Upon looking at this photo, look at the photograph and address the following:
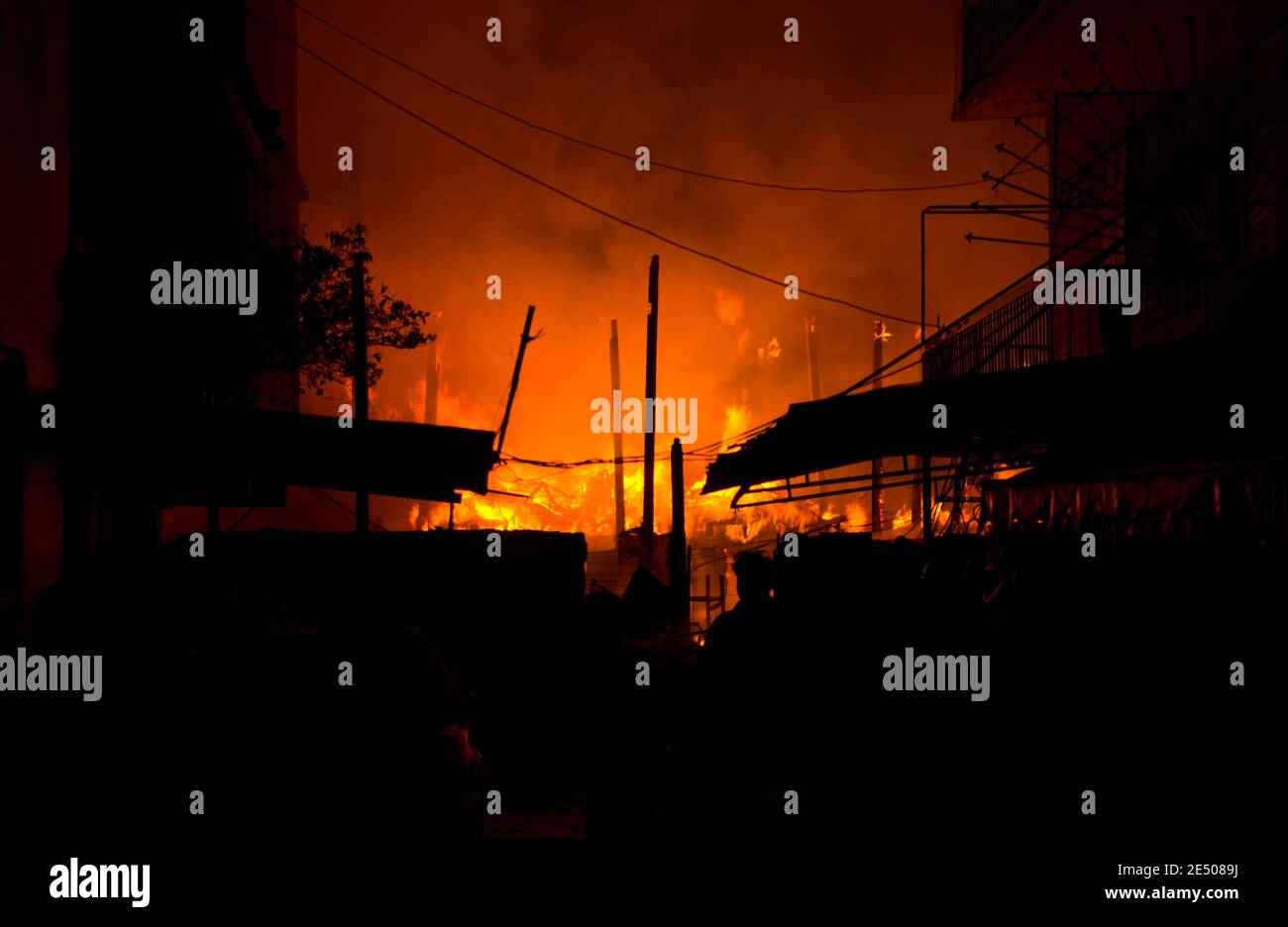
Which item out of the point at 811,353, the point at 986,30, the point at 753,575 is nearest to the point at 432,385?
the point at 811,353

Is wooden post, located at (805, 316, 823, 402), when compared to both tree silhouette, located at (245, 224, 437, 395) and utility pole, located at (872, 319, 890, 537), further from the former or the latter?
tree silhouette, located at (245, 224, 437, 395)

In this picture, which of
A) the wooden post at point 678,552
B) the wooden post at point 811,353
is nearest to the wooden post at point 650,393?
the wooden post at point 678,552

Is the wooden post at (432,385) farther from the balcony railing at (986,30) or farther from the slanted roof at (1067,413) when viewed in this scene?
the slanted roof at (1067,413)

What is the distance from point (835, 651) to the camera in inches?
352

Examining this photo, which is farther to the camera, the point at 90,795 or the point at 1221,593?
the point at 1221,593

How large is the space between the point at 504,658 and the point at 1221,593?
329 inches

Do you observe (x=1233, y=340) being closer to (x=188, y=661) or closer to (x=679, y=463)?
(x=188, y=661)

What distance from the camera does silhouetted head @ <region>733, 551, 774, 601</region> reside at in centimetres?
746

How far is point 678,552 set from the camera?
1866 cm

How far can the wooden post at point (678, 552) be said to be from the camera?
17.7 m

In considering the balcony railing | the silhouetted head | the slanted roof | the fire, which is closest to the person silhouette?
the silhouetted head

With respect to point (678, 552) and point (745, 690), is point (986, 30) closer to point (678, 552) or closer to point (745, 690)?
point (678, 552)

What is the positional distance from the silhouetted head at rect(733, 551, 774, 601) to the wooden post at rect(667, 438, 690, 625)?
919cm
